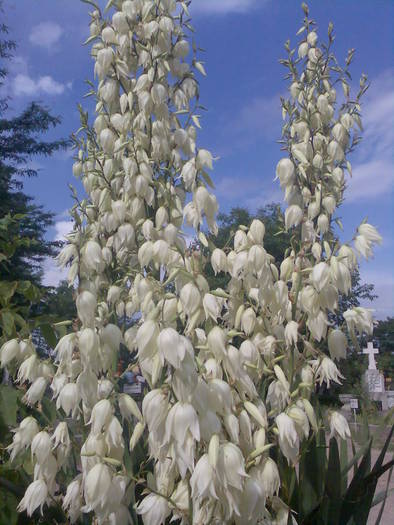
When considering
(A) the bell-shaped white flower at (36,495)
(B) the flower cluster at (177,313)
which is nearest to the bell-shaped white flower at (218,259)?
(B) the flower cluster at (177,313)

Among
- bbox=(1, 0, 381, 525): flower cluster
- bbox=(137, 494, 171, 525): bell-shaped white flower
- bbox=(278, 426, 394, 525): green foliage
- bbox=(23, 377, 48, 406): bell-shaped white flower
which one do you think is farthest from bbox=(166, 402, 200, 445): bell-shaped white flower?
bbox=(278, 426, 394, 525): green foliage

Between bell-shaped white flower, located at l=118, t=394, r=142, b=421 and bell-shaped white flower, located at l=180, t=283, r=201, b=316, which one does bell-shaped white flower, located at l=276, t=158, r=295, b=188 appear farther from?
bell-shaped white flower, located at l=118, t=394, r=142, b=421

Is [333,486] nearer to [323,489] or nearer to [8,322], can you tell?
[323,489]

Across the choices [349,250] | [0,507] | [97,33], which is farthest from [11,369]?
[97,33]

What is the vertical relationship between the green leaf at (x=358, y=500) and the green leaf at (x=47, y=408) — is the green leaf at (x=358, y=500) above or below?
below

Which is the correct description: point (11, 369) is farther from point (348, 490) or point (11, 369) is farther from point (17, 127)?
Answer: point (17, 127)

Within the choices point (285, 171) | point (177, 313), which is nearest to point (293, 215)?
point (285, 171)

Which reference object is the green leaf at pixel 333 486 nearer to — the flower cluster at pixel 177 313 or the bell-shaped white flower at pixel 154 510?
the flower cluster at pixel 177 313

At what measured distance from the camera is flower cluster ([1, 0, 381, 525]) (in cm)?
96

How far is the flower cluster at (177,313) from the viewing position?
0.96m

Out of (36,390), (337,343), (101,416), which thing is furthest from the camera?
(337,343)

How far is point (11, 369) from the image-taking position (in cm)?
152

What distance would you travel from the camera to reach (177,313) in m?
1.14

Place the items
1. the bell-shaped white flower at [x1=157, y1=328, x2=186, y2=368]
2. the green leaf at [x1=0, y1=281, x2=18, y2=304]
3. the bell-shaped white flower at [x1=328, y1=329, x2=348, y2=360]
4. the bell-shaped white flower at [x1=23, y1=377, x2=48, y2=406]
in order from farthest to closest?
the green leaf at [x1=0, y1=281, x2=18, y2=304] → the bell-shaped white flower at [x1=328, y1=329, x2=348, y2=360] → the bell-shaped white flower at [x1=23, y1=377, x2=48, y2=406] → the bell-shaped white flower at [x1=157, y1=328, x2=186, y2=368]
